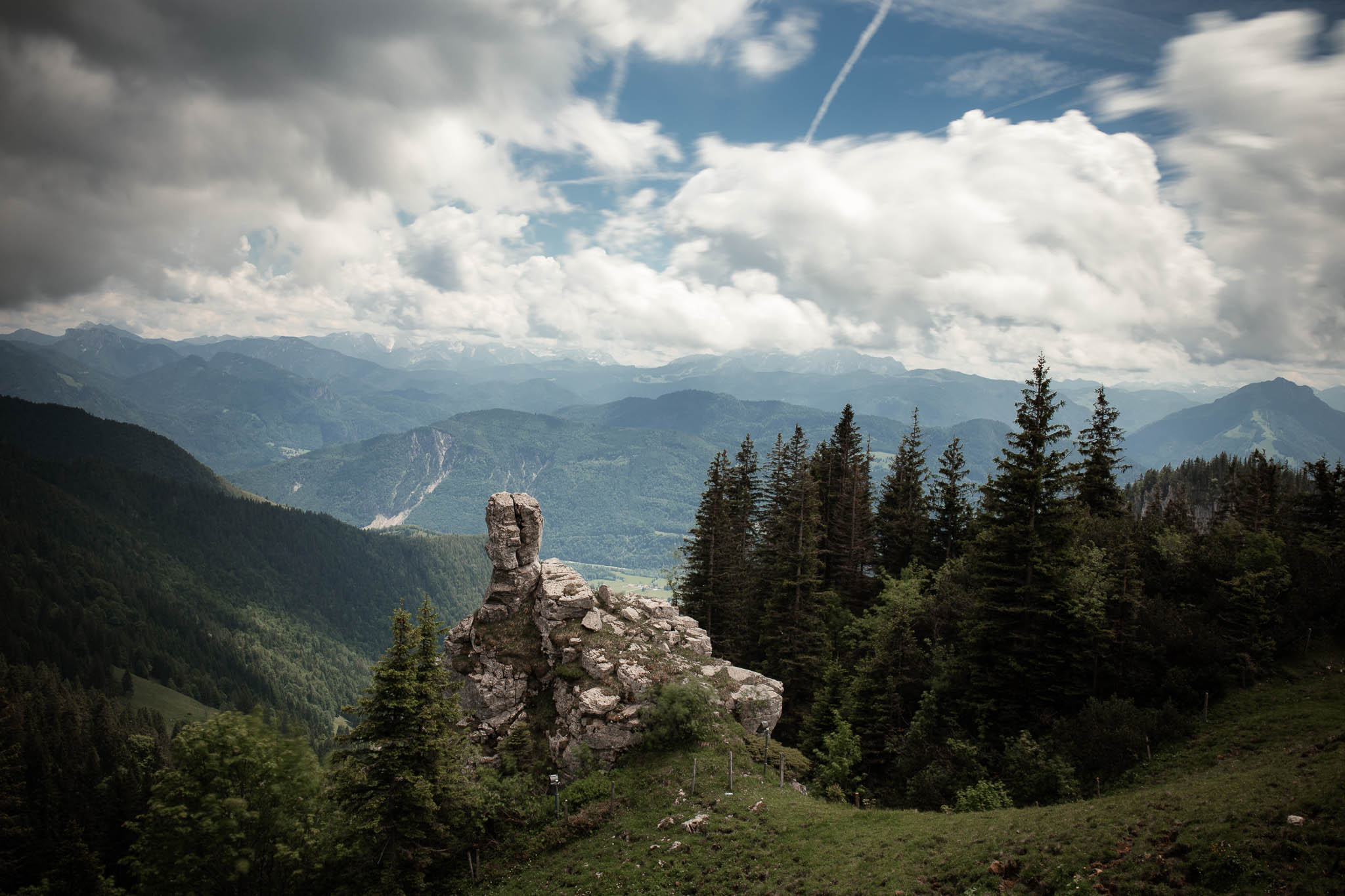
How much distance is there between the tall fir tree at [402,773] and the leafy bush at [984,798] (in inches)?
813

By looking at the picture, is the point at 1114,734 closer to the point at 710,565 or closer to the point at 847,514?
the point at 847,514

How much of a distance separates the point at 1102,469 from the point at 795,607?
94.6ft

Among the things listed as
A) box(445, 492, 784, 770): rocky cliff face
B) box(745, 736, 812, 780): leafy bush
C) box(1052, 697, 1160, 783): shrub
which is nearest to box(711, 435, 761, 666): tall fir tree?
box(445, 492, 784, 770): rocky cliff face

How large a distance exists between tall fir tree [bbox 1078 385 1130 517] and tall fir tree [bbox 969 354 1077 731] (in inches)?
846

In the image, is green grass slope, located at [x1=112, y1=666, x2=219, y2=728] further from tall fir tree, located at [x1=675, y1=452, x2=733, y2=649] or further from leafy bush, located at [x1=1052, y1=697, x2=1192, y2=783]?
leafy bush, located at [x1=1052, y1=697, x2=1192, y2=783]

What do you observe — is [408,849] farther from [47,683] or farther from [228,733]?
[47,683]

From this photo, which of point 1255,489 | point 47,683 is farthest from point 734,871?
point 47,683

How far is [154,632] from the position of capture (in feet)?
640

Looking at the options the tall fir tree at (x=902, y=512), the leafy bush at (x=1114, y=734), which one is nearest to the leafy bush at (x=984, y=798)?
the leafy bush at (x=1114, y=734)

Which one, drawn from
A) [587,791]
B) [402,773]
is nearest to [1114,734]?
[587,791]

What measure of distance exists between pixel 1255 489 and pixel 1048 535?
136 ft

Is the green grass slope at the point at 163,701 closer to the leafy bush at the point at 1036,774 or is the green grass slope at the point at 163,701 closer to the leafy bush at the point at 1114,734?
the leafy bush at the point at 1036,774

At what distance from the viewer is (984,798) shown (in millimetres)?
23469

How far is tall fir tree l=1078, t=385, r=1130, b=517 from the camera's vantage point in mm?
47875
